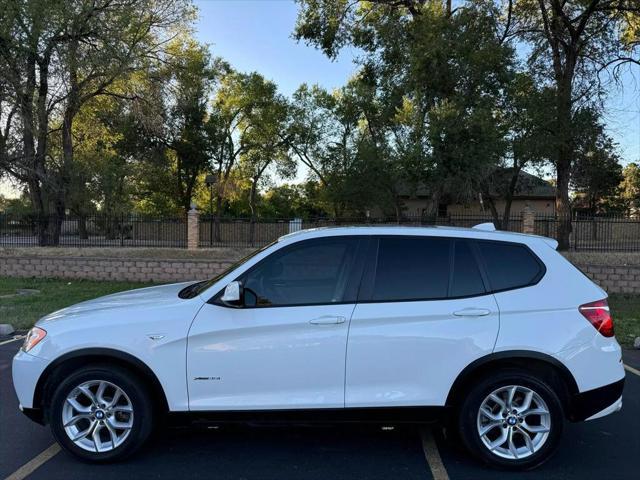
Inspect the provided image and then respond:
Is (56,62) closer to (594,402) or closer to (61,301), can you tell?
(61,301)

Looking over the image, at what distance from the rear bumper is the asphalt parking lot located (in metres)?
0.40

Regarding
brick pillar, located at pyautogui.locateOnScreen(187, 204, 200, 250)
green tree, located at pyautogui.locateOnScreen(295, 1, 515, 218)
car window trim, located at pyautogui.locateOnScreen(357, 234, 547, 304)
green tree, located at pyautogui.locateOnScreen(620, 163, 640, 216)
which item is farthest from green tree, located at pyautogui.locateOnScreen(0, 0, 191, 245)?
green tree, located at pyautogui.locateOnScreen(620, 163, 640, 216)

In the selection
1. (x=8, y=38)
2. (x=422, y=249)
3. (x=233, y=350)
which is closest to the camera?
(x=233, y=350)

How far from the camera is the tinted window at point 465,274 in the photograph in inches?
154

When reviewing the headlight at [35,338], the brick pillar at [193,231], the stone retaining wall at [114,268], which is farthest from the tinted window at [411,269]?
the brick pillar at [193,231]

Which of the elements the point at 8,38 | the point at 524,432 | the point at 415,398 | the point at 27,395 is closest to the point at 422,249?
the point at 415,398

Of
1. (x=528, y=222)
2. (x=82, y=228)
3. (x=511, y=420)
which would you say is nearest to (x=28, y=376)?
(x=511, y=420)

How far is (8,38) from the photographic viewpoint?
1638 centimetres

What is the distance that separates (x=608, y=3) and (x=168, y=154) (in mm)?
26617

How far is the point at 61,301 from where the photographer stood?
1083cm

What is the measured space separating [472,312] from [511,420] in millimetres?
837

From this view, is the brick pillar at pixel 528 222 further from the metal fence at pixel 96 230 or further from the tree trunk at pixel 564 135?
the metal fence at pixel 96 230

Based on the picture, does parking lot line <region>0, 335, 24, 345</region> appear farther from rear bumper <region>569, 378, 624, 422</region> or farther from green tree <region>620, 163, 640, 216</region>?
green tree <region>620, 163, 640, 216</region>

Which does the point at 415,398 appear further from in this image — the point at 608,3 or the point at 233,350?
the point at 608,3
